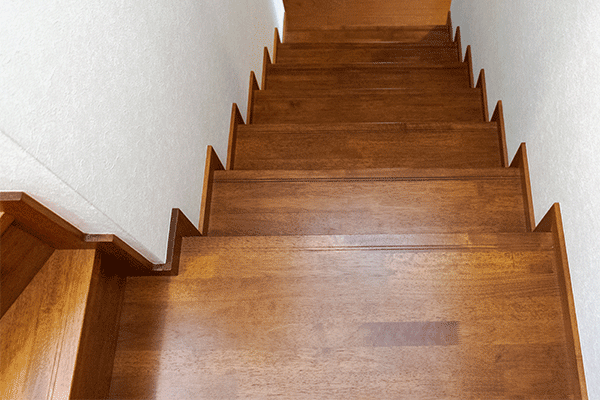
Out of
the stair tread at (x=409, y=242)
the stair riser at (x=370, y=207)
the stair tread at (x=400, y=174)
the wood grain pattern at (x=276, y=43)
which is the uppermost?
the wood grain pattern at (x=276, y=43)

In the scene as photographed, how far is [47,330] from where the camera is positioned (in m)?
1.06

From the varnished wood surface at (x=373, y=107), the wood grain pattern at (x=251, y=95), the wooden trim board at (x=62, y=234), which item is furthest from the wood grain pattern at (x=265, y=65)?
the wooden trim board at (x=62, y=234)

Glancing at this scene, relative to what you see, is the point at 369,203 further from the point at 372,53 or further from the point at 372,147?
the point at 372,53

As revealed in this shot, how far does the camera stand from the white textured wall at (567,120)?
109 cm

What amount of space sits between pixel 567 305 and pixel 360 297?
521 mm

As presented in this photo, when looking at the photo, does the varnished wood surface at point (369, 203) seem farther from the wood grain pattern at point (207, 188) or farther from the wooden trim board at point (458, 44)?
the wooden trim board at point (458, 44)

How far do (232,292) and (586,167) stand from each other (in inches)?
37.2

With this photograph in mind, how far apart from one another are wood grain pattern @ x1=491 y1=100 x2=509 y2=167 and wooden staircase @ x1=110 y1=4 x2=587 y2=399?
111 millimetres

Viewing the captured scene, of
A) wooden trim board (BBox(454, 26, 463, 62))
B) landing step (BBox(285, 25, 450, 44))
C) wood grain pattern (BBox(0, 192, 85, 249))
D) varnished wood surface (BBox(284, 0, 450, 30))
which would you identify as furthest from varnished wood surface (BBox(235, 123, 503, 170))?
varnished wood surface (BBox(284, 0, 450, 30))

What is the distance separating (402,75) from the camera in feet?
8.14

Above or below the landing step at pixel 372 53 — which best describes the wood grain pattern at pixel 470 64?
below

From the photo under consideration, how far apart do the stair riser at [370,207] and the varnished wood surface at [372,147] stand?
0.78 ft

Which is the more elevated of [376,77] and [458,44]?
[458,44]

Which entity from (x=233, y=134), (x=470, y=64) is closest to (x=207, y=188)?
(x=233, y=134)
